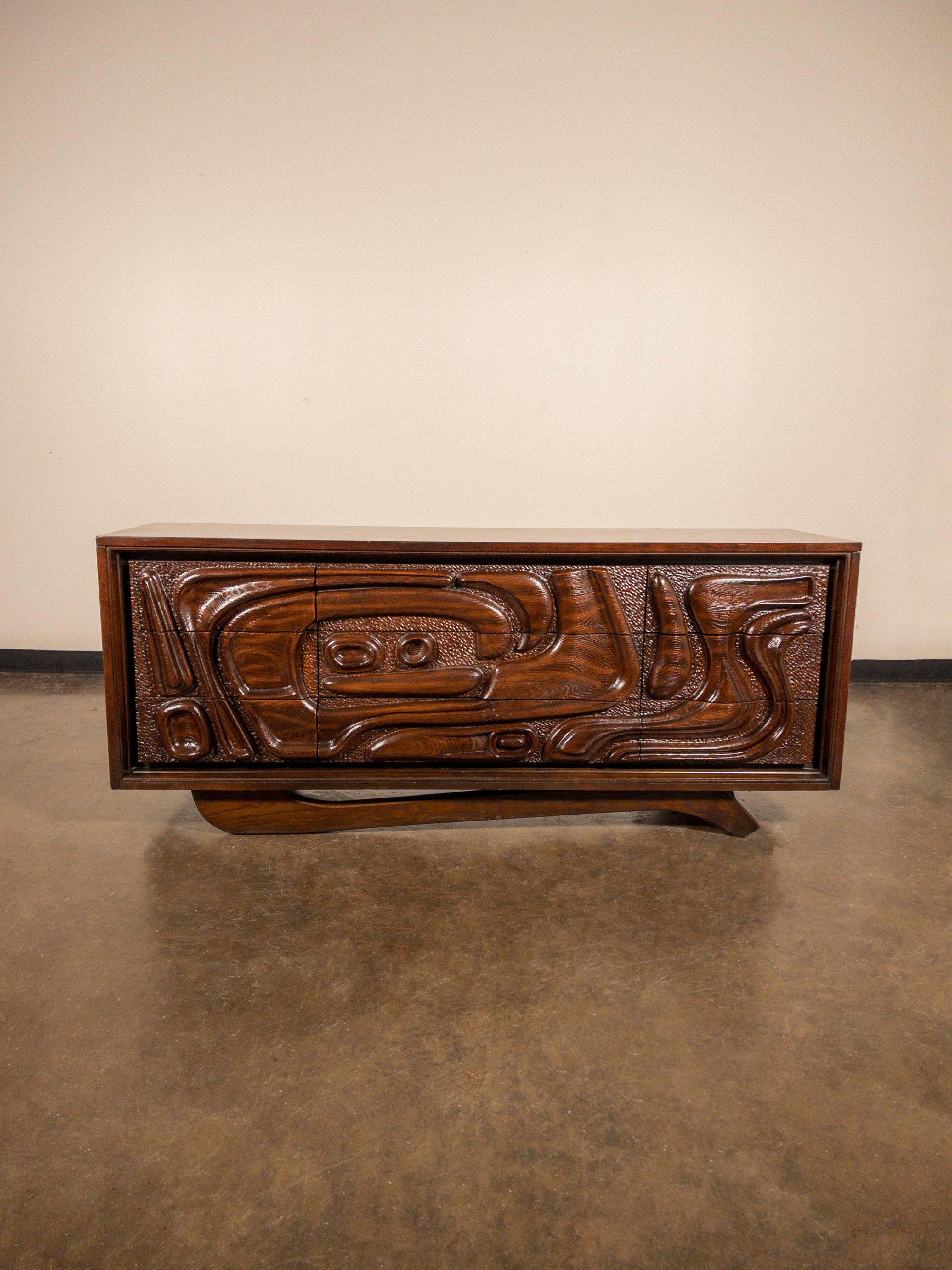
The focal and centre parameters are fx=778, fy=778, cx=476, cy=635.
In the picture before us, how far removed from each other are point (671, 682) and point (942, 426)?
2.34 metres

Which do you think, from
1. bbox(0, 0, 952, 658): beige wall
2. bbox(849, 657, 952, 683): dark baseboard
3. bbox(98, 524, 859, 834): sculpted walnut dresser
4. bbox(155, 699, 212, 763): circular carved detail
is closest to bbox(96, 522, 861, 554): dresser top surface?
bbox(98, 524, 859, 834): sculpted walnut dresser

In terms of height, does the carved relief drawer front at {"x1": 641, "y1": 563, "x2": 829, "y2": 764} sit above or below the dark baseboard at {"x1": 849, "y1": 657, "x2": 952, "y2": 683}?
above

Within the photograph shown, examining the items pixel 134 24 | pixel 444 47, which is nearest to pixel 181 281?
pixel 134 24

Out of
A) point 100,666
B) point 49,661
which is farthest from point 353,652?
point 49,661

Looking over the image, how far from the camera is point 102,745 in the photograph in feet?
8.22

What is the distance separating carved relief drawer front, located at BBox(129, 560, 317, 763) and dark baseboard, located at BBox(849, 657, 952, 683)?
8.75 ft

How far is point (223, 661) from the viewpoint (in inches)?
68.4

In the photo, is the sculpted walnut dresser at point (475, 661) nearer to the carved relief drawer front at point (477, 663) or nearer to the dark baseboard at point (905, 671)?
the carved relief drawer front at point (477, 663)

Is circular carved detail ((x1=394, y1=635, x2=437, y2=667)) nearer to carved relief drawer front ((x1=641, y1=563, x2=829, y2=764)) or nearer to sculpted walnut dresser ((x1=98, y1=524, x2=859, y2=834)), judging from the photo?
sculpted walnut dresser ((x1=98, y1=524, x2=859, y2=834))

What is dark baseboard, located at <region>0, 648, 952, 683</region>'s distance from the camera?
3.43 meters

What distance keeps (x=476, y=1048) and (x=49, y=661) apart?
9.80 ft

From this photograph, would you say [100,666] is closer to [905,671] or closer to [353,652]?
[353,652]

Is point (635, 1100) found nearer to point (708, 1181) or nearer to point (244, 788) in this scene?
point (708, 1181)

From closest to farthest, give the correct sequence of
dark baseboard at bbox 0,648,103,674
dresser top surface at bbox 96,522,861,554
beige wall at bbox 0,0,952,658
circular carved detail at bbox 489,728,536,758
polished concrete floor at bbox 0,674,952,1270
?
polished concrete floor at bbox 0,674,952,1270 → dresser top surface at bbox 96,522,861,554 → circular carved detail at bbox 489,728,536,758 → beige wall at bbox 0,0,952,658 → dark baseboard at bbox 0,648,103,674
